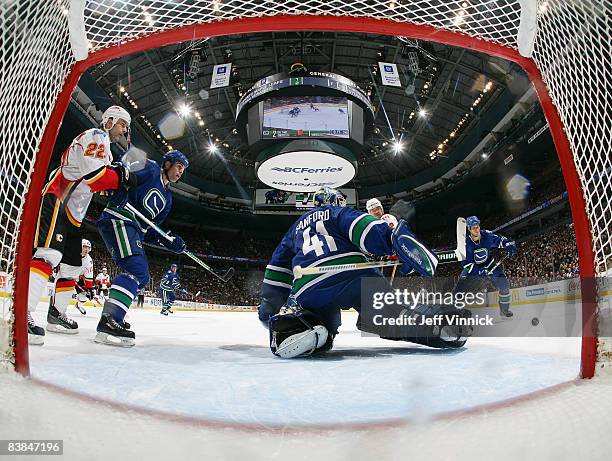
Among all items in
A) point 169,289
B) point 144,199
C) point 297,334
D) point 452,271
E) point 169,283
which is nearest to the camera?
point 297,334

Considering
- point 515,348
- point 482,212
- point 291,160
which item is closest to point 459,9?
point 515,348

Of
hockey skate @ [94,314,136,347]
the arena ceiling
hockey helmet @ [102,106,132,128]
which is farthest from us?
the arena ceiling

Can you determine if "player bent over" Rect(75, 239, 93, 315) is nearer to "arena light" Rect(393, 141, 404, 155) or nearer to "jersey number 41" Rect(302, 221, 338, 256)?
"jersey number 41" Rect(302, 221, 338, 256)

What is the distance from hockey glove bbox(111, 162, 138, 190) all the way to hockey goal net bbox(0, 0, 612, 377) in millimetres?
852

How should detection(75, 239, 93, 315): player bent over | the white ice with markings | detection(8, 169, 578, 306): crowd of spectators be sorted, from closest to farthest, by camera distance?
the white ice with markings
detection(75, 239, 93, 315): player bent over
detection(8, 169, 578, 306): crowd of spectators

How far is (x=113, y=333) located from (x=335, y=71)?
12.2 meters

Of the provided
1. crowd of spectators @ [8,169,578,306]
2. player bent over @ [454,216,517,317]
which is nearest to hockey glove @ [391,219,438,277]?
player bent over @ [454,216,517,317]

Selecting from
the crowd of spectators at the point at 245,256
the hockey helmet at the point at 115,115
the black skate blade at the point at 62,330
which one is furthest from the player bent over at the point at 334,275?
the crowd of spectators at the point at 245,256

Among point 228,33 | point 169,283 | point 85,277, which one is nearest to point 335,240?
point 228,33

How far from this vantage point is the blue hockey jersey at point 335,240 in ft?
5.76

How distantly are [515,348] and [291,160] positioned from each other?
8209 mm

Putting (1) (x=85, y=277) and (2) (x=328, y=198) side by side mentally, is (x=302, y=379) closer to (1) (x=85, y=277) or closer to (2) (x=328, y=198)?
(2) (x=328, y=198)

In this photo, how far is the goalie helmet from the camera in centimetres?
213

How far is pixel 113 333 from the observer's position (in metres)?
2.05
